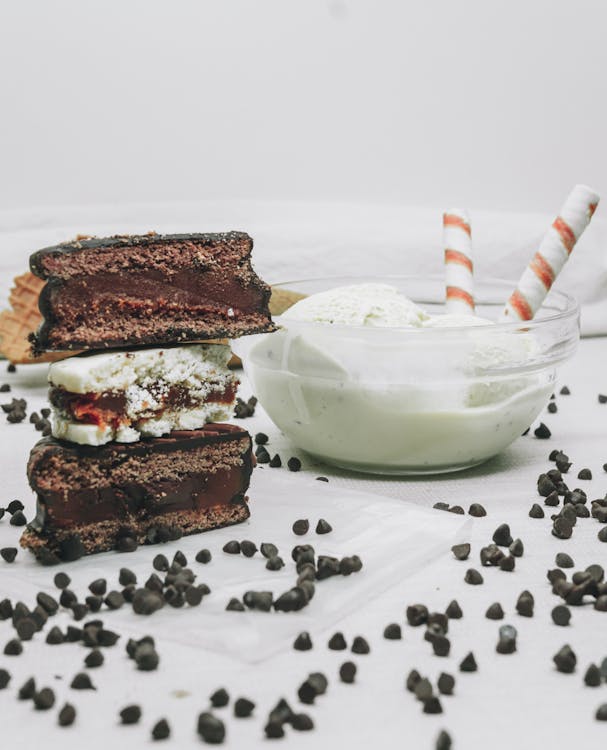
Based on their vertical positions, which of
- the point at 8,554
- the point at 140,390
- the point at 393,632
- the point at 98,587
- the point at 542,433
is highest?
the point at 140,390

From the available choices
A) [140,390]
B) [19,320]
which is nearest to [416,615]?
[140,390]

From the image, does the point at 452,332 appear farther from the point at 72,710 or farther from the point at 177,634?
the point at 72,710

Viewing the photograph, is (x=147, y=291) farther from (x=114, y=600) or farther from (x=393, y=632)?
(x=393, y=632)

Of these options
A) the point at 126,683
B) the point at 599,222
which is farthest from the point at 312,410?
the point at 599,222

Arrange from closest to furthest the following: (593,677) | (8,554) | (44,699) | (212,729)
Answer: (212,729)
(44,699)
(593,677)
(8,554)

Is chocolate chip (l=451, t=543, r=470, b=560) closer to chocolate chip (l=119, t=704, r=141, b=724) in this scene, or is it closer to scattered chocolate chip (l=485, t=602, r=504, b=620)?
scattered chocolate chip (l=485, t=602, r=504, b=620)

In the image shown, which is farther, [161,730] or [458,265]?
[458,265]

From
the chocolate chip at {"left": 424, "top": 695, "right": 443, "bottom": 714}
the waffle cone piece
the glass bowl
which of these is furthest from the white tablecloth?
the waffle cone piece
